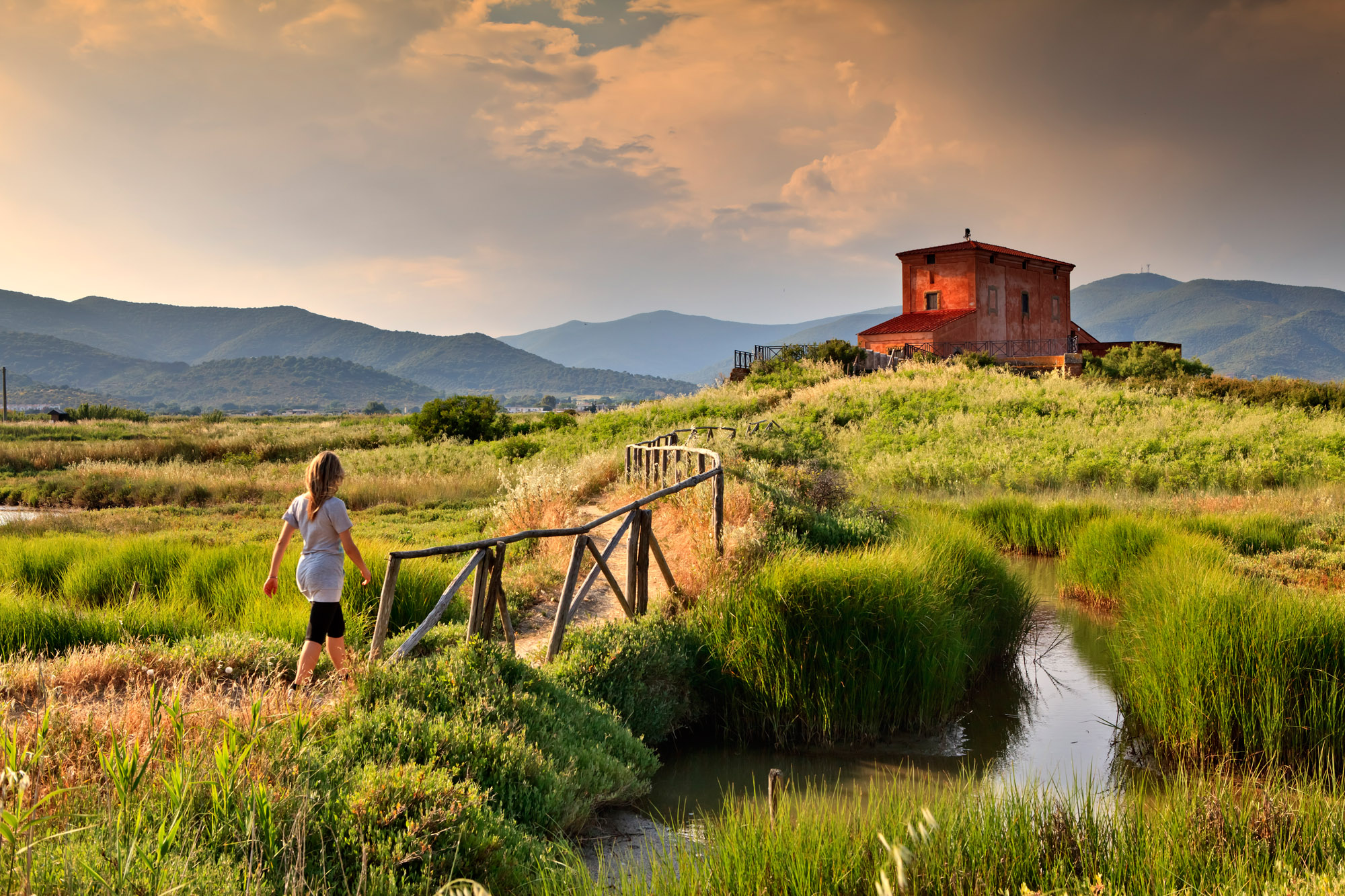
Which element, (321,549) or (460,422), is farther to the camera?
(460,422)

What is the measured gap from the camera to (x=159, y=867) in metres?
3.05

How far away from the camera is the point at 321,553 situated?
636 centimetres

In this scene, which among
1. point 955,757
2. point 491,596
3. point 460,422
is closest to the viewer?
point 491,596

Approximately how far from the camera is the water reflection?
663 cm

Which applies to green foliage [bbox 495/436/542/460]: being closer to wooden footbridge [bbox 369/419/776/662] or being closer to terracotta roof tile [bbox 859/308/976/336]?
wooden footbridge [bbox 369/419/776/662]

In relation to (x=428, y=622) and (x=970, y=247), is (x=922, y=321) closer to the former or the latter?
(x=970, y=247)

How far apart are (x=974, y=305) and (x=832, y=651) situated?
39.5 m

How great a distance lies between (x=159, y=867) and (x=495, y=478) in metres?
21.3

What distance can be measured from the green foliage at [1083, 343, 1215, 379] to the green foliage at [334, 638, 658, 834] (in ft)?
110

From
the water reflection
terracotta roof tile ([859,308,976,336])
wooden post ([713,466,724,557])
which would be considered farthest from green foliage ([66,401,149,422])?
the water reflection

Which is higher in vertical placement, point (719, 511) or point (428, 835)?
point (719, 511)

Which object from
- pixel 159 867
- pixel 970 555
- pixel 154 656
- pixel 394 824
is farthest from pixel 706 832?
pixel 970 555

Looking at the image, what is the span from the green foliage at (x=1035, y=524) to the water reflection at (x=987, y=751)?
5554mm

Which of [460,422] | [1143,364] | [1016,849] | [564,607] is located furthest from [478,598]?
[1143,364]
